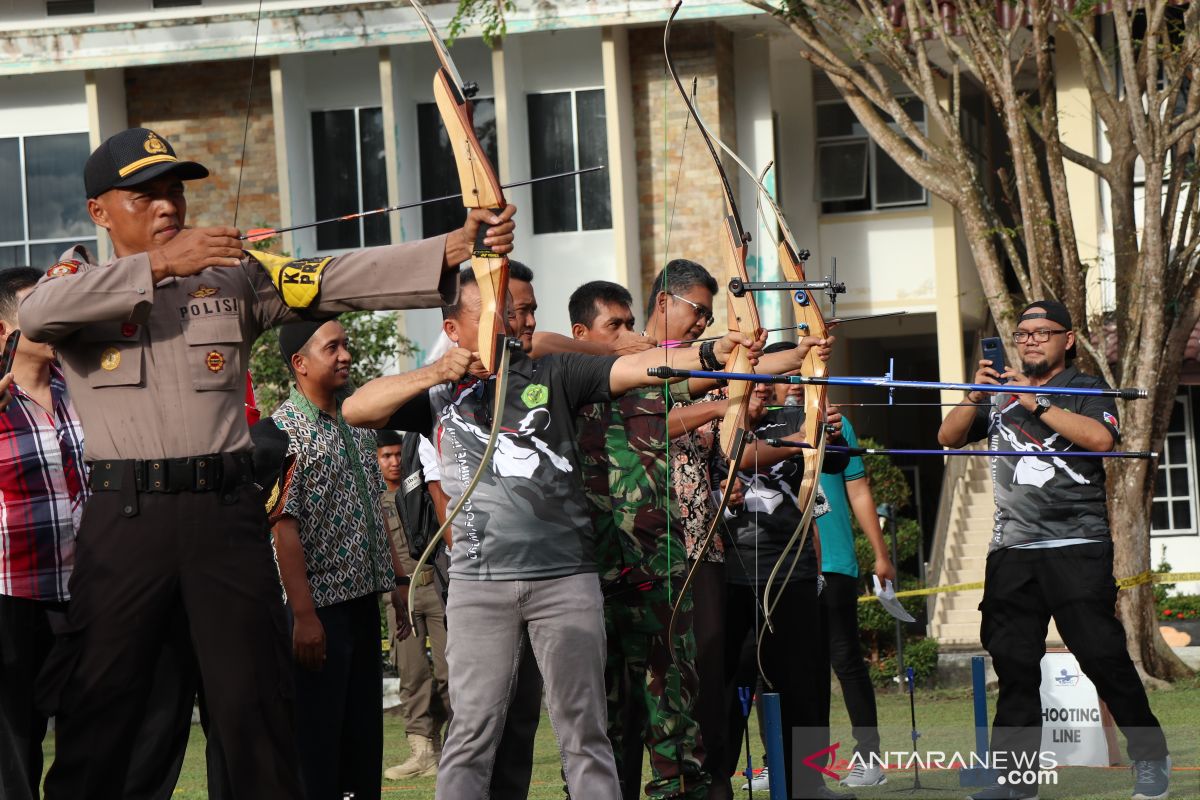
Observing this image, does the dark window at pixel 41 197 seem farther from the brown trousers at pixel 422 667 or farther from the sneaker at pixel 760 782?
the sneaker at pixel 760 782

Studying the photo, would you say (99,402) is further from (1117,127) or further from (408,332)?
(408,332)

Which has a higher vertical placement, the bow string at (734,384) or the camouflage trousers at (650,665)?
the bow string at (734,384)

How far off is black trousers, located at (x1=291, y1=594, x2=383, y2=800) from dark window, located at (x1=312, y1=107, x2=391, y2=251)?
1416cm

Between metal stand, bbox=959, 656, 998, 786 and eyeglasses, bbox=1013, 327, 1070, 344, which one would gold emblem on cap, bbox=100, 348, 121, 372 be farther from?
metal stand, bbox=959, 656, 998, 786

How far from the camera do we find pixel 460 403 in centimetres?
487

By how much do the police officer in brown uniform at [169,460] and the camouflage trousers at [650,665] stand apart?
1.30 meters

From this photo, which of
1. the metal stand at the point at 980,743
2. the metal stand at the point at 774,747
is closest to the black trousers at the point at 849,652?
the metal stand at the point at 980,743

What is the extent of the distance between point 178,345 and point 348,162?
613 inches

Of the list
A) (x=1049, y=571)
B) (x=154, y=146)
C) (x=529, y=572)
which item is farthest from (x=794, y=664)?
(x=154, y=146)

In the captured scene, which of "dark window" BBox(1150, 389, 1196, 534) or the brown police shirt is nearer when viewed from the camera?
the brown police shirt

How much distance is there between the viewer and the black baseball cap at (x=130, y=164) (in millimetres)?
4152

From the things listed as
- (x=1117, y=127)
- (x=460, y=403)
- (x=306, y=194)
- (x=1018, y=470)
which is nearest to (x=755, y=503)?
(x=1018, y=470)

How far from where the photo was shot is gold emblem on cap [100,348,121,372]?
411cm

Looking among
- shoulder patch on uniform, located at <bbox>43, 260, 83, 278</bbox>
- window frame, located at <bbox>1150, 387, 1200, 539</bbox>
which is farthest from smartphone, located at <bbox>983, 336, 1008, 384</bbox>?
window frame, located at <bbox>1150, 387, 1200, 539</bbox>
